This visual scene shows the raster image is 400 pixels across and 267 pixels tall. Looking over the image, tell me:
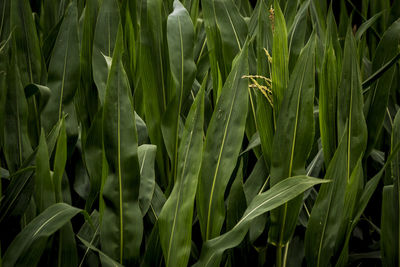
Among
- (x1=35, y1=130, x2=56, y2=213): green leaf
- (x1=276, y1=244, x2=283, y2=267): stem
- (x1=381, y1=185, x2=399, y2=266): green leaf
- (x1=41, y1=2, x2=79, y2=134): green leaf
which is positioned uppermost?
(x1=41, y1=2, x2=79, y2=134): green leaf

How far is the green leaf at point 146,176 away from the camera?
28.4 inches

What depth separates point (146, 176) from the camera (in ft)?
2.43

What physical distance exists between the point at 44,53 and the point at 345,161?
636mm

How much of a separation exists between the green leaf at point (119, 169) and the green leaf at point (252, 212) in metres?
0.11

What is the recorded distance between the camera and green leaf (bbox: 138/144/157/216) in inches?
28.4

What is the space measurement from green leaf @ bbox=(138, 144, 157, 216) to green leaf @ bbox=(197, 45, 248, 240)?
0.26ft

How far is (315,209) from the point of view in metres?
0.70

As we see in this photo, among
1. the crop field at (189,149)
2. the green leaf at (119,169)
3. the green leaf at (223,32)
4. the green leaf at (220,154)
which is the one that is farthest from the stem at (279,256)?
the green leaf at (223,32)

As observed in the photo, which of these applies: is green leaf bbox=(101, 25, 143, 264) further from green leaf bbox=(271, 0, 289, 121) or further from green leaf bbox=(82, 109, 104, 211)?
green leaf bbox=(271, 0, 289, 121)

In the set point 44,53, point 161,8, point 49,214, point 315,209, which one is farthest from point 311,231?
point 44,53

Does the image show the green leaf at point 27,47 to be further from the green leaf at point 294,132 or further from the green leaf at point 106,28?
the green leaf at point 294,132

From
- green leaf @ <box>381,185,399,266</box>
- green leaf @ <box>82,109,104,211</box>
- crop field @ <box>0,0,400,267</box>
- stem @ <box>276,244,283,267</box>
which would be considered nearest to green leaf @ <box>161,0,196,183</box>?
crop field @ <box>0,0,400,267</box>

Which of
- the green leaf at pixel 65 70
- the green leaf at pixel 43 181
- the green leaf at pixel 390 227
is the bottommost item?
the green leaf at pixel 390 227

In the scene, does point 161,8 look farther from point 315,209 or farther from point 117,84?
point 315,209
